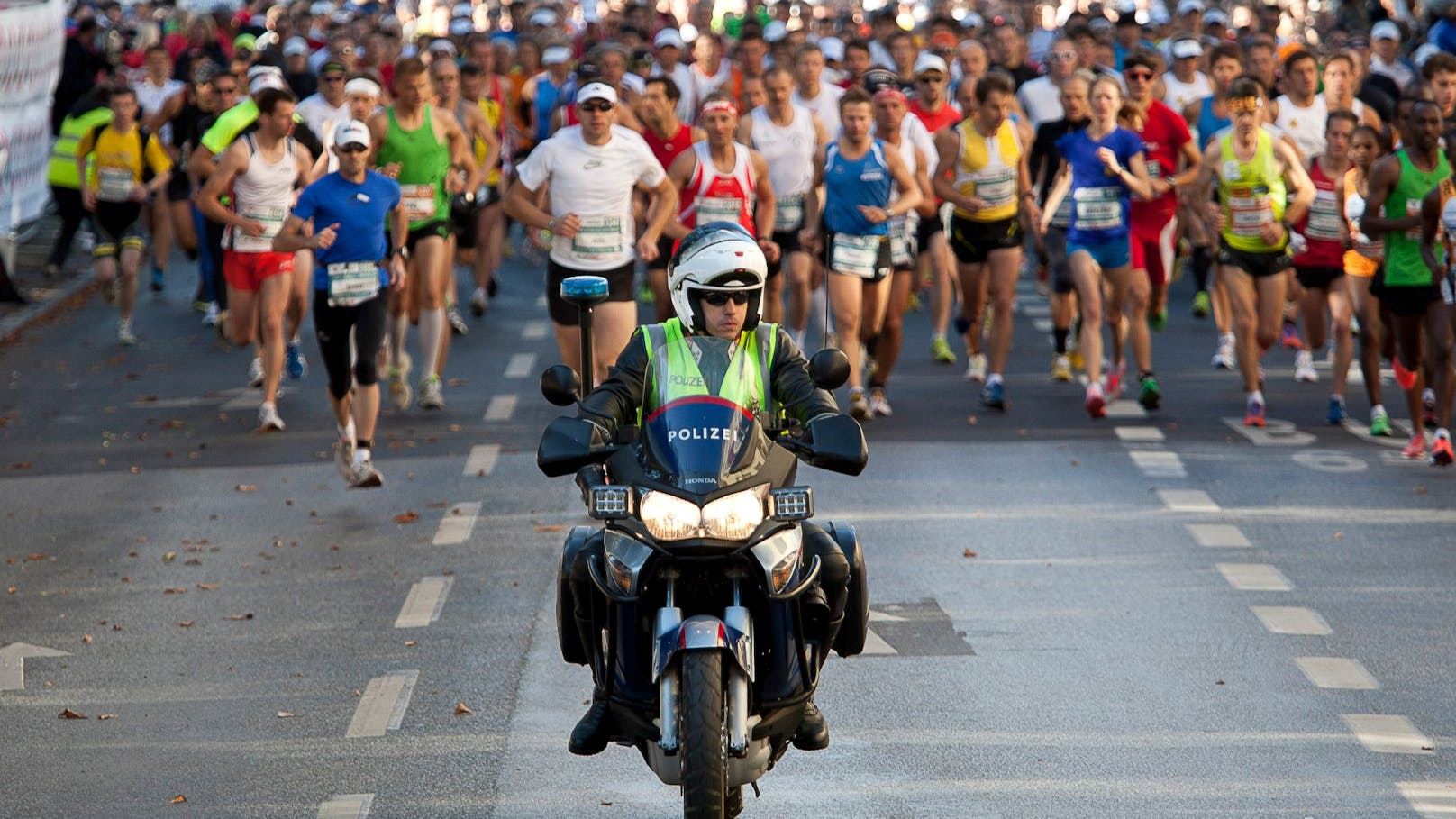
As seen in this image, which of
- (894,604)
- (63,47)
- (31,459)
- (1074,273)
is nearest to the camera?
(894,604)

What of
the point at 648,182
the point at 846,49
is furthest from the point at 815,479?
the point at 846,49

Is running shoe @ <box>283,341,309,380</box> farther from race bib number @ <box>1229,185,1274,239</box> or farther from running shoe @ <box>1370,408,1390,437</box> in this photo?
running shoe @ <box>1370,408,1390,437</box>

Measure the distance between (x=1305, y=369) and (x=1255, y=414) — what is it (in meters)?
2.05

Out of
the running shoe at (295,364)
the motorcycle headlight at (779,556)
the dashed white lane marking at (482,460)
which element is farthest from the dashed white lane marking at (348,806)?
the running shoe at (295,364)

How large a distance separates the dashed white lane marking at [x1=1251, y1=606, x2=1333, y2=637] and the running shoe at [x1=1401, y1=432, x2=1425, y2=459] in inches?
158

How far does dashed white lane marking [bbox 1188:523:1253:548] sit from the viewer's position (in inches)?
428

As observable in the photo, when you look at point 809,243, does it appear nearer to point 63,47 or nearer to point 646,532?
point 646,532

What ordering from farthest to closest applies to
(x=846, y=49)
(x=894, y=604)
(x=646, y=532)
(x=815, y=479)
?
1. (x=846, y=49)
2. (x=815, y=479)
3. (x=894, y=604)
4. (x=646, y=532)

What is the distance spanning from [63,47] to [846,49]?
8947mm

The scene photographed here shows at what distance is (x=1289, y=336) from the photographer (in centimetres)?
1783

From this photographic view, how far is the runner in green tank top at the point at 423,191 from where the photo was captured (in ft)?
48.8

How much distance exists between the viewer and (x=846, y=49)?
66.1ft

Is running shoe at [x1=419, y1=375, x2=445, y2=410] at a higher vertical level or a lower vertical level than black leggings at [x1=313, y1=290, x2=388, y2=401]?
lower

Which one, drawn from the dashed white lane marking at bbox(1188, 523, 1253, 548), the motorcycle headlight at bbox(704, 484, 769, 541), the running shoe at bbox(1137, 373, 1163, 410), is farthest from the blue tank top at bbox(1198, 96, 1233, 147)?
the motorcycle headlight at bbox(704, 484, 769, 541)
